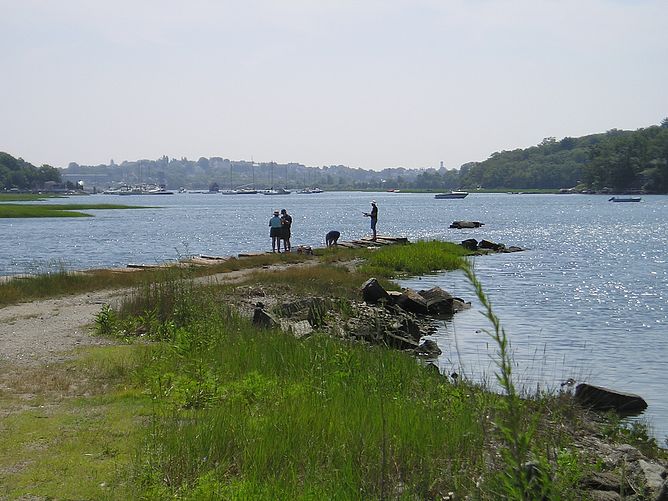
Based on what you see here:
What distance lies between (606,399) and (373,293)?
11.6 metres

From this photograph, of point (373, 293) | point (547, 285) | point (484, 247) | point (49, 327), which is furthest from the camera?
point (484, 247)

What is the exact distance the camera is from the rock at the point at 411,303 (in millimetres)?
25781

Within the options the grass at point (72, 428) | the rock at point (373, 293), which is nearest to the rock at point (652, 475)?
the grass at point (72, 428)

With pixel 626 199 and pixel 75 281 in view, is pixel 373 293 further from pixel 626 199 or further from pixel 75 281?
pixel 626 199

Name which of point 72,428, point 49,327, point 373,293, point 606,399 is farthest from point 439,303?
point 72,428

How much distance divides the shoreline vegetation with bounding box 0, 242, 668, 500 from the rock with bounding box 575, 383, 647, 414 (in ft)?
2.35

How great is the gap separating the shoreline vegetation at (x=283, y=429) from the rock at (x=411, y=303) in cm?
1024

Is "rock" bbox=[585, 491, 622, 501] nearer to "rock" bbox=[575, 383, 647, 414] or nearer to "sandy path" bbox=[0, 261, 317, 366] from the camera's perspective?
"rock" bbox=[575, 383, 647, 414]

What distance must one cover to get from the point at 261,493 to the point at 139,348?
799 cm

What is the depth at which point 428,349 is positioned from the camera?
1970 centimetres

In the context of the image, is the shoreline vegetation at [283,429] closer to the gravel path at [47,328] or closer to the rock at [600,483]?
the rock at [600,483]

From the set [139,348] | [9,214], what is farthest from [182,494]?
[9,214]

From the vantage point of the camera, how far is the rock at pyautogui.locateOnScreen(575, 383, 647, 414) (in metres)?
14.6

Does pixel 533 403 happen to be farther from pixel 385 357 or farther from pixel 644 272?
pixel 644 272
